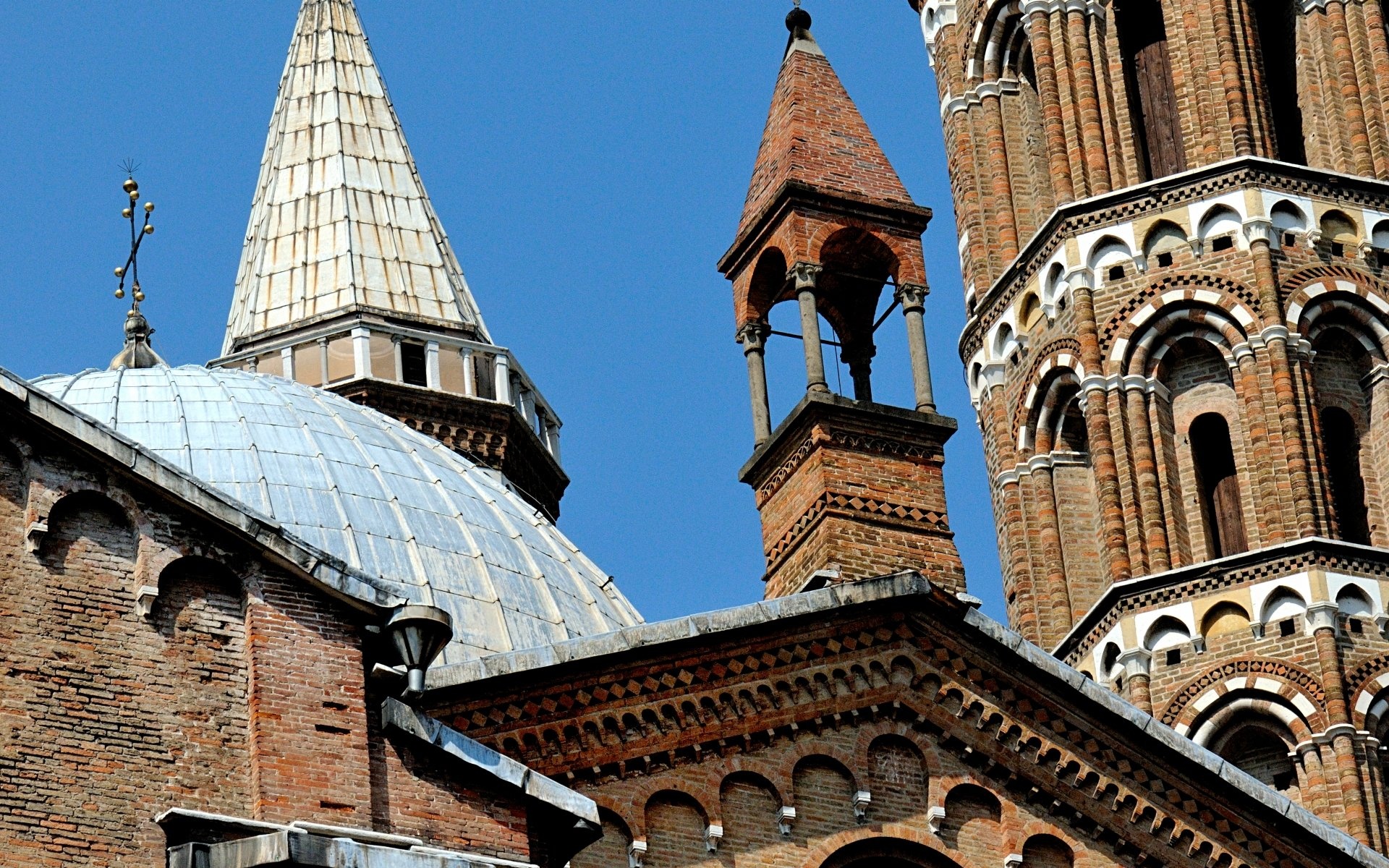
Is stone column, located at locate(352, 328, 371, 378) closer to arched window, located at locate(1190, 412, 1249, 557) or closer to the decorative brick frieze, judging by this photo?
arched window, located at locate(1190, 412, 1249, 557)

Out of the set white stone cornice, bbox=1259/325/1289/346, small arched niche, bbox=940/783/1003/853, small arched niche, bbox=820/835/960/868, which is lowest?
small arched niche, bbox=820/835/960/868

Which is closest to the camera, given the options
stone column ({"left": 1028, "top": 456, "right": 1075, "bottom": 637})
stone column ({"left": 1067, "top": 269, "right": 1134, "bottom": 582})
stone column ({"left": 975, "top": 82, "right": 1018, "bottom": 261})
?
stone column ({"left": 1067, "top": 269, "right": 1134, "bottom": 582})

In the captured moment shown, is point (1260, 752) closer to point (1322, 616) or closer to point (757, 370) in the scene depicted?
point (1322, 616)

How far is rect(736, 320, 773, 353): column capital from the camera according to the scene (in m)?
29.2

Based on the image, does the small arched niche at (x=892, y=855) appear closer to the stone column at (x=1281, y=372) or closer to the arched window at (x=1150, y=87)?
the stone column at (x=1281, y=372)

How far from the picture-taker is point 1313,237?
142 feet

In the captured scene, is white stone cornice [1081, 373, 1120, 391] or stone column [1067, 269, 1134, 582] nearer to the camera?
stone column [1067, 269, 1134, 582]

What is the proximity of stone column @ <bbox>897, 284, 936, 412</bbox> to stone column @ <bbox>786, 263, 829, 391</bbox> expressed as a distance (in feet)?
2.38

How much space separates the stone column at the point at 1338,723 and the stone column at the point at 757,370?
38.2 feet

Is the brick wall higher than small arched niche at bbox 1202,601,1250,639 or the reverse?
the reverse

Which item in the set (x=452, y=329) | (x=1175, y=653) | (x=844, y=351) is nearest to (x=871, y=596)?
Result: (x=844, y=351)

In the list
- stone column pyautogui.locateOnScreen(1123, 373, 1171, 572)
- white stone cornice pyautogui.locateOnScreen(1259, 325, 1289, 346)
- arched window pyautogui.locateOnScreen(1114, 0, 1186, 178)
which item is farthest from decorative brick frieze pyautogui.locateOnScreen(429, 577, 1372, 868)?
arched window pyautogui.locateOnScreen(1114, 0, 1186, 178)

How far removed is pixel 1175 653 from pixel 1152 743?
1500 centimetres

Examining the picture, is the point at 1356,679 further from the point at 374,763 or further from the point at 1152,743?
the point at 374,763
